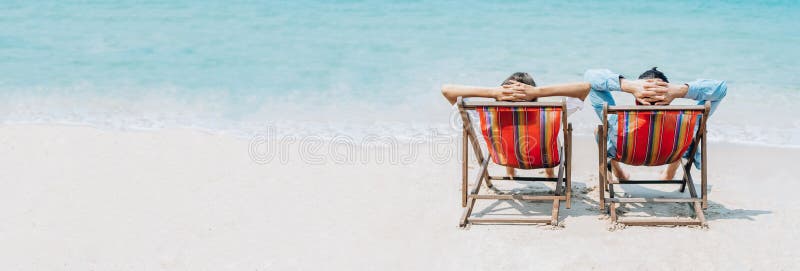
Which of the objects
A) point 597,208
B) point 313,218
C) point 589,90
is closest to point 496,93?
point 589,90

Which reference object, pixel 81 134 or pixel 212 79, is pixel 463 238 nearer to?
pixel 81 134

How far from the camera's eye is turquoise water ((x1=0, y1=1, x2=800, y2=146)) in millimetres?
8445

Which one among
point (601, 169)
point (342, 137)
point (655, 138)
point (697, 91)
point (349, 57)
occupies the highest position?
point (697, 91)

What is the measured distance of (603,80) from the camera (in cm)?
511

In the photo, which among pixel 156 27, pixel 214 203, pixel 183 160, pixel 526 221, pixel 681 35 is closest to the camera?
pixel 526 221

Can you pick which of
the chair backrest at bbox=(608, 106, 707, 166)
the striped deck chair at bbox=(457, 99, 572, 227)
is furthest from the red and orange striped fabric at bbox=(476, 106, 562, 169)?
the chair backrest at bbox=(608, 106, 707, 166)

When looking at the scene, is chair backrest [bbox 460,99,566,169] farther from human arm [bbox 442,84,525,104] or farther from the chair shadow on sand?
the chair shadow on sand

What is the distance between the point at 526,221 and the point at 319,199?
1.40m

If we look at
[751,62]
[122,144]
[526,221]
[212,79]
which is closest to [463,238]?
[526,221]

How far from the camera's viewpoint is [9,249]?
466 centimetres

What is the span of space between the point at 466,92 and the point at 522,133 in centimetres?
41

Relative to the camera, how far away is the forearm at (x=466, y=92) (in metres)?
4.79

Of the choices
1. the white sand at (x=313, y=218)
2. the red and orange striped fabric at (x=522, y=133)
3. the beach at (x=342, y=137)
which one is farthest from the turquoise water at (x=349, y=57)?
the red and orange striped fabric at (x=522, y=133)

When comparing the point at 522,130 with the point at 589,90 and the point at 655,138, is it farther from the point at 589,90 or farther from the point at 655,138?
the point at 655,138
